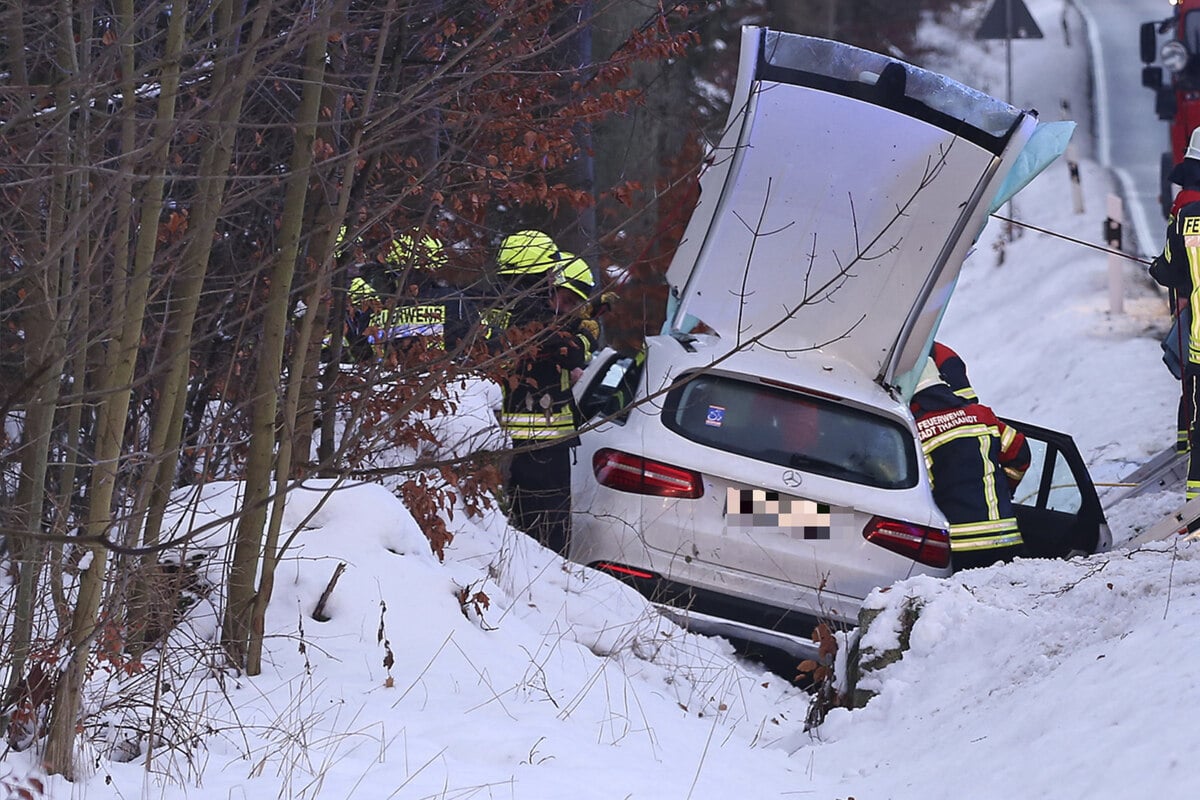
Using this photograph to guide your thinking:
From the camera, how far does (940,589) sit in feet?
20.2

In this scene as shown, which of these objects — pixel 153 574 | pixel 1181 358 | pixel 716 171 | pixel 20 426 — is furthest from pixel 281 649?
pixel 1181 358

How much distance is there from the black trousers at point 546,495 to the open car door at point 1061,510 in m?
2.16

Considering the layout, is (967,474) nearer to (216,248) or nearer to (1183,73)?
(216,248)

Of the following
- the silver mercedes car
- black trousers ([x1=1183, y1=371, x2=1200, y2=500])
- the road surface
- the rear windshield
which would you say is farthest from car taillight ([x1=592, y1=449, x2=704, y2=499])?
the road surface

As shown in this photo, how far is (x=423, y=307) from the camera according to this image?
6.04 m

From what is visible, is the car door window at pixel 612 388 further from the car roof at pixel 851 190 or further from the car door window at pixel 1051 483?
the car door window at pixel 1051 483

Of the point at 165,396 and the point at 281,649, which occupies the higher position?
the point at 165,396

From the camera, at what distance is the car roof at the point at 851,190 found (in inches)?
272

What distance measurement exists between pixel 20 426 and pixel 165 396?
98 centimetres

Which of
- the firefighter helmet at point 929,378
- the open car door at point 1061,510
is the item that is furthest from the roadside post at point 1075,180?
the firefighter helmet at point 929,378

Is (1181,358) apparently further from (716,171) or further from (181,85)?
(181,85)

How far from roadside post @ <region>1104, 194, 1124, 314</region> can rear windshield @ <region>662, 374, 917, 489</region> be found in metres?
8.93

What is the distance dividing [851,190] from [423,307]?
2123mm

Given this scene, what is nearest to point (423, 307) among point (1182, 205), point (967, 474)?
point (967, 474)
